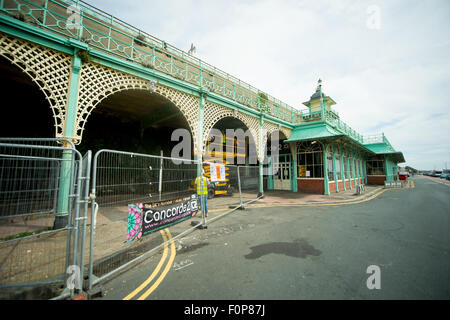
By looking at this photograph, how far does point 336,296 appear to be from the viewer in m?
2.34

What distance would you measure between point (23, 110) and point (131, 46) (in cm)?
839

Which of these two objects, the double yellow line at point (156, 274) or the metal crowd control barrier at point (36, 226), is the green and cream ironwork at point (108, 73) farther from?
the double yellow line at point (156, 274)

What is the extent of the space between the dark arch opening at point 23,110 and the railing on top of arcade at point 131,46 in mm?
3517

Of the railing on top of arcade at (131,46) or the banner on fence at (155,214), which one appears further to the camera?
the railing on top of arcade at (131,46)

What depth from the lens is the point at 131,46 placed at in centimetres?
671

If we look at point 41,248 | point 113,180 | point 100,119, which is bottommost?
point 41,248

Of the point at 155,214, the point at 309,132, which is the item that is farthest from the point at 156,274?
the point at 309,132

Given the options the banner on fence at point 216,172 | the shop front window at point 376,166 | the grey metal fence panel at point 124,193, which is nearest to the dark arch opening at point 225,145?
the banner on fence at point 216,172

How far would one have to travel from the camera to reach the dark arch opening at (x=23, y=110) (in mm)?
8243

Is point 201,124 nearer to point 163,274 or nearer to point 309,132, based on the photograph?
point 163,274

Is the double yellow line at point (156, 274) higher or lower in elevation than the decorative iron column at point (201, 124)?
lower
